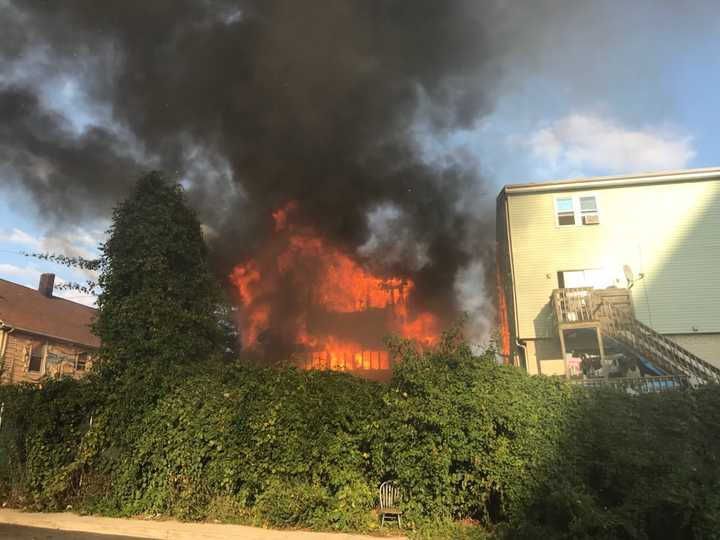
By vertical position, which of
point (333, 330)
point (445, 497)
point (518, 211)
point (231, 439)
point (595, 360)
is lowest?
point (445, 497)

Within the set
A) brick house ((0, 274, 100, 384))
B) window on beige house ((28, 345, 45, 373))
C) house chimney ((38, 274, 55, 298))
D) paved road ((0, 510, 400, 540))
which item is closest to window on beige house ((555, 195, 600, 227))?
paved road ((0, 510, 400, 540))

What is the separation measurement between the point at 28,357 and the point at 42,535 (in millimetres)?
19601

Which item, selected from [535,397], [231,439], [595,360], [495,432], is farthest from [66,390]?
[595,360]

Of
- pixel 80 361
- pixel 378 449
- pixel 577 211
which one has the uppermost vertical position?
pixel 577 211

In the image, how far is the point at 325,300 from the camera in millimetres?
27422

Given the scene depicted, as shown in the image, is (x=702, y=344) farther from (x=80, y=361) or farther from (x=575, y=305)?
(x=80, y=361)

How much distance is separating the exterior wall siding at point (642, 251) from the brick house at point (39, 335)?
18.3 metres

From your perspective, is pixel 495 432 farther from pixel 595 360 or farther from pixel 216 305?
pixel 595 360

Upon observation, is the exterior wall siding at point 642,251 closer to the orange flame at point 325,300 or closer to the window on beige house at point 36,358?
the orange flame at point 325,300

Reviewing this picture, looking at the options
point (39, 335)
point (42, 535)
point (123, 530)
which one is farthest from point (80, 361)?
point (123, 530)

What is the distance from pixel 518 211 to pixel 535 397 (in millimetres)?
13744

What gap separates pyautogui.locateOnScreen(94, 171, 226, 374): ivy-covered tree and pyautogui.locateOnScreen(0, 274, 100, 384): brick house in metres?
11.5

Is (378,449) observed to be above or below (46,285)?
below

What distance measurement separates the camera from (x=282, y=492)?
7.45 m
